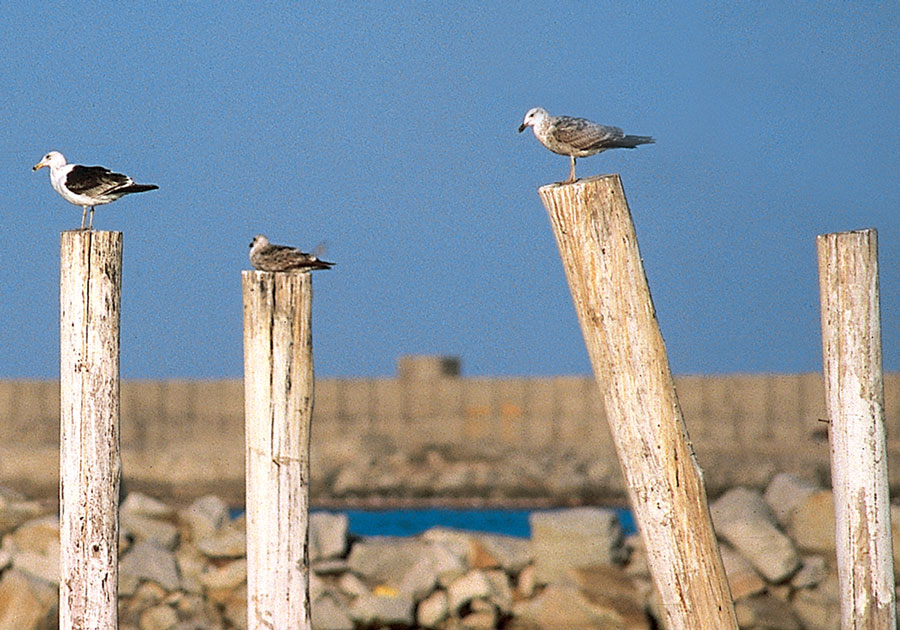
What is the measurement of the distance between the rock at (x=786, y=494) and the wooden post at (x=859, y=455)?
14.4 ft

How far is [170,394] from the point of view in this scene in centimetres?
3328

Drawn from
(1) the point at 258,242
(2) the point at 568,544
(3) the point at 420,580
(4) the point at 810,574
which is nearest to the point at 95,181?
(1) the point at 258,242

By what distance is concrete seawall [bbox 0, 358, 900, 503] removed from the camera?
3089cm

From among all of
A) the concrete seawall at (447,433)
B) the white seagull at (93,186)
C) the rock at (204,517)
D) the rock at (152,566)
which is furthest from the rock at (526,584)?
the concrete seawall at (447,433)

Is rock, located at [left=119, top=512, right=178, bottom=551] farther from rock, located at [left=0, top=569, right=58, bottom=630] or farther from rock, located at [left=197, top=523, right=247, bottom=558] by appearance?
rock, located at [left=0, top=569, right=58, bottom=630]

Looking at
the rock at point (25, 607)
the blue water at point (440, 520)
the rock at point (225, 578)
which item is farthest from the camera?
the blue water at point (440, 520)

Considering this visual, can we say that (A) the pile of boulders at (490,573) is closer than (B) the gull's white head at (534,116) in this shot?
No

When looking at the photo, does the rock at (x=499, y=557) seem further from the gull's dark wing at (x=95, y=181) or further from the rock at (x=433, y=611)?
the gull's dark wing at (x=95, y=181)

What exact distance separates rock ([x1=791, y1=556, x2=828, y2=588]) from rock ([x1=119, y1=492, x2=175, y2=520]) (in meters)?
5.55

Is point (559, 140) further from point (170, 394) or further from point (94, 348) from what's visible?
point (170, 394)

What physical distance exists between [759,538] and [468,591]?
2395 mm

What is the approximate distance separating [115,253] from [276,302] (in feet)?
2.54

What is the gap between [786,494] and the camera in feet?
38.6

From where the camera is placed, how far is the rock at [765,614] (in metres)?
10.6
